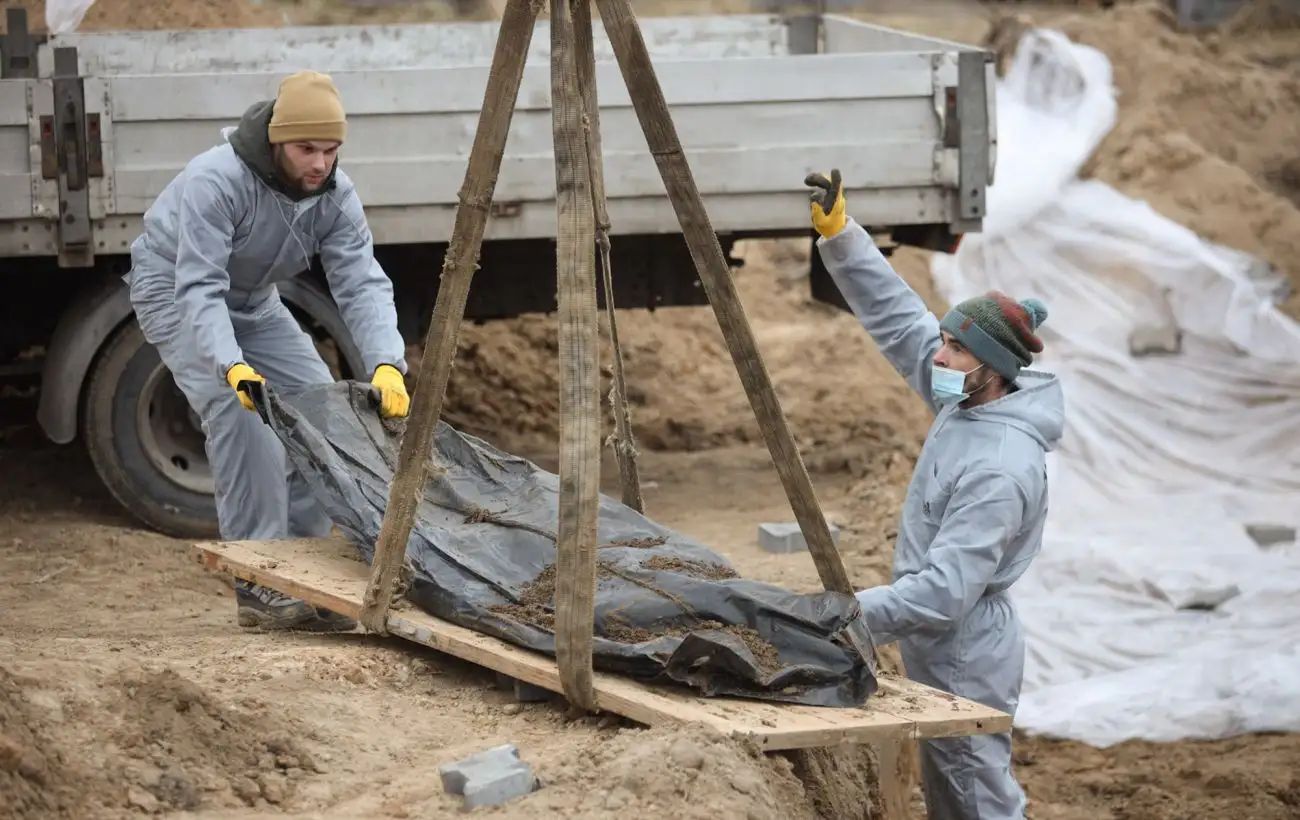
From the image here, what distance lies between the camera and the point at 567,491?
363cm

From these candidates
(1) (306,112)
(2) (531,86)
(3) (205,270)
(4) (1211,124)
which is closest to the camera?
(1) (306,112)

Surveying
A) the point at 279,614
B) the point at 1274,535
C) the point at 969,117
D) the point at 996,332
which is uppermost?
the point at 969,117

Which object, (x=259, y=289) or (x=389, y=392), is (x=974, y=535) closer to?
(x=389, y=392)

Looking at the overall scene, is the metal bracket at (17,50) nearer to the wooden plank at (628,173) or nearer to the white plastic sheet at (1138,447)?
the wooden plank at (628,173)

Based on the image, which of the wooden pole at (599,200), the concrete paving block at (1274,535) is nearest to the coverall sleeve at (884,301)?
the wooden pole at (599,200)

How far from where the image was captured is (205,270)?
487 cm

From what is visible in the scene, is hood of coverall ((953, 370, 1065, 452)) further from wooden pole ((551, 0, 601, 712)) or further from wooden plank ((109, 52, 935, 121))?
wooden plank ((109, 52, 935, 121))

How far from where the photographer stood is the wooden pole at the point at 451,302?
12.8 ft

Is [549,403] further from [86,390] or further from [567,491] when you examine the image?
[567,491]

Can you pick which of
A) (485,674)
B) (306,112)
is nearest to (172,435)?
(306,112)

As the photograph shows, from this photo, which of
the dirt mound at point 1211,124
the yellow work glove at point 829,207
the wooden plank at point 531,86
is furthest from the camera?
the dirt mound at point 1211,124

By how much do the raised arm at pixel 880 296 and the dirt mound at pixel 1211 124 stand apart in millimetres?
6947

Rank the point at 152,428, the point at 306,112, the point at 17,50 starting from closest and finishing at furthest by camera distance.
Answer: the point at 306,112 < the point at 152,428 < the point at 17,50

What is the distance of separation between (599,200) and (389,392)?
4.01 ft
